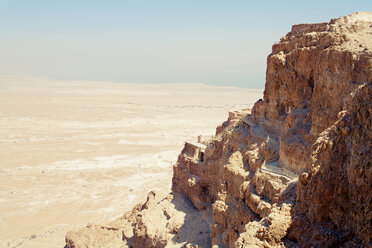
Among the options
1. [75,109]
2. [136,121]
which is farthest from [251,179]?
[75,109]

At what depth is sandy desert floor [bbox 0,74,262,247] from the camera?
27312 mm

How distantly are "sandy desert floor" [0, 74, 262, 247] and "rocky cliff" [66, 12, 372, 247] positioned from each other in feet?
25.1

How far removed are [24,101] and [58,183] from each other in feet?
234

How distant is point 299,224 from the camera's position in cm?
746

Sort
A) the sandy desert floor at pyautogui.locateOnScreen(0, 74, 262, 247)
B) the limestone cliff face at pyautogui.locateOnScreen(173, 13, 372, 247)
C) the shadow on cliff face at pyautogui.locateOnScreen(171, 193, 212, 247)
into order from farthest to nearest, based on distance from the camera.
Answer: the sandy desert floor at pyautogui.locateOnScreen(0, 74, 262, 247)
the shadow on cliff face at pyautogui.locateOnScreen(171, 193, 212, 247)
the limestone cliff face at pyautogui.locateOnScreen(173, 13, 372, 247)

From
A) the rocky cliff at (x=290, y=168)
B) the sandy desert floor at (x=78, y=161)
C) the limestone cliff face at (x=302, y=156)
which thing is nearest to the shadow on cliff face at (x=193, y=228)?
the rocky cliff at (x=290, y=168)

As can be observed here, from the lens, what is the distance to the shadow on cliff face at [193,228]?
16016 mm

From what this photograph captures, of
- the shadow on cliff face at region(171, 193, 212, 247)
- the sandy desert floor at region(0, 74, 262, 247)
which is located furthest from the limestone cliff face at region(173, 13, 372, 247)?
the sandy desert floor at region(0, 74, 262, 247)

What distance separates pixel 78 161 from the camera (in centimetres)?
4306

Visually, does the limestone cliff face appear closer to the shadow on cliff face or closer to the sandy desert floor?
the shadow on cliff face

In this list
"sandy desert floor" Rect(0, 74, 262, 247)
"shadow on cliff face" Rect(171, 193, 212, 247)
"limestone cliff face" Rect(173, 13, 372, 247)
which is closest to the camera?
"limestone cliff face" Rect(173, 13, 372, 247)

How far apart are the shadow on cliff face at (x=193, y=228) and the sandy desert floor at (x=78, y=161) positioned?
949 centimetres

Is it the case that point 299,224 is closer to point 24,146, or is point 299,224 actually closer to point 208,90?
point 24,146

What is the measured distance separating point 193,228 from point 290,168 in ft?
22.0
